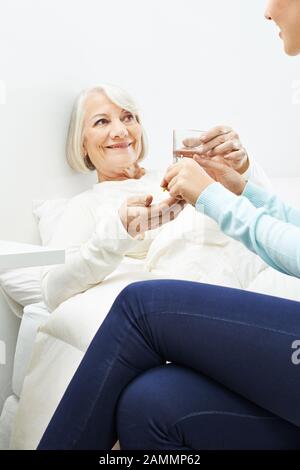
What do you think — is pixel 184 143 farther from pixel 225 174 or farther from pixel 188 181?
pixel 188 181

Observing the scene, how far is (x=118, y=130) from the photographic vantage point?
197cm

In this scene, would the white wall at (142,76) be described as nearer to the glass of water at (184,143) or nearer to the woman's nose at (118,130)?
the woman's nose at (118,130)

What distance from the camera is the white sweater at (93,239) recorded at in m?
1.52

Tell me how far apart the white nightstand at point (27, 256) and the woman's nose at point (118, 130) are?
2.62 feet

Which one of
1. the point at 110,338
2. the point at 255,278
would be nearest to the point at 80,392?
the point at 110,338

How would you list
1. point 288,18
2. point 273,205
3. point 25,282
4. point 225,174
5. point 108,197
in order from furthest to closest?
point 108,197
point 25,282
point 225,174
point 273,205
point 288,18

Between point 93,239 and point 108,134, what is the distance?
21.3 inches

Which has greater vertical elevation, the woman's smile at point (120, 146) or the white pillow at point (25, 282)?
the woman's smile at point (120, 146)

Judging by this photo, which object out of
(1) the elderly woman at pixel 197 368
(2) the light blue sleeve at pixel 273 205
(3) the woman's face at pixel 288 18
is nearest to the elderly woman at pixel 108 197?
(2) the light blue sleeve at pixel 273 205

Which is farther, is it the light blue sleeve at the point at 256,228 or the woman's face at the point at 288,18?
the woman's face at the point at 288,18

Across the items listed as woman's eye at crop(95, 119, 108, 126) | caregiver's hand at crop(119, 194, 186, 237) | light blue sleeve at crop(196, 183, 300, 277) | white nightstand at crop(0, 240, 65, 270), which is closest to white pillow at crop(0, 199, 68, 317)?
woman's eye at crop(95, 119, 108, 126)

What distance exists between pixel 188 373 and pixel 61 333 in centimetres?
49

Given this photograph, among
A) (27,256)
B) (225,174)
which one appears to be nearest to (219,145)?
(225,174)

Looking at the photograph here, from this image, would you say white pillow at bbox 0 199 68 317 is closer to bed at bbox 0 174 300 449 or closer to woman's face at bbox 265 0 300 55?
bed at bbox 0 174 300 449
